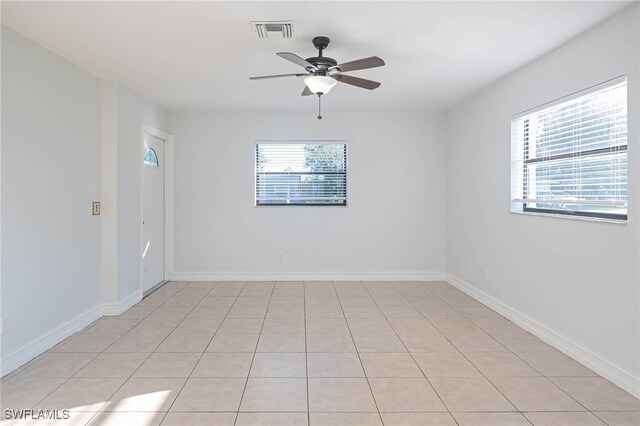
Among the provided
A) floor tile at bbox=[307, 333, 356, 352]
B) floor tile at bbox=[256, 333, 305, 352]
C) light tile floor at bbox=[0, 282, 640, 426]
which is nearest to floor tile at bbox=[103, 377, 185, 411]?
light tile floor at bbox=[0, 282, 640, 426]

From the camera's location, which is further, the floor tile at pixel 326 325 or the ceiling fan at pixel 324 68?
the floor tile at pixel 326 325

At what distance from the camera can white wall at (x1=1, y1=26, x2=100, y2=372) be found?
2.72 metres

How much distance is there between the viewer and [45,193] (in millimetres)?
3088

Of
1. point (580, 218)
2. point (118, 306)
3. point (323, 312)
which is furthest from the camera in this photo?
point (323, 312)

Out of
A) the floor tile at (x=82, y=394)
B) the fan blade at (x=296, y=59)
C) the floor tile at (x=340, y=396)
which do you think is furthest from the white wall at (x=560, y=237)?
the floor tile at (x=82, y=394)

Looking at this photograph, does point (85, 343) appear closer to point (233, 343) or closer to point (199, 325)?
point (199, 325)

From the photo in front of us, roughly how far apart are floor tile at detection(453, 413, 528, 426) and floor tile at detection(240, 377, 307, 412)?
913 mm

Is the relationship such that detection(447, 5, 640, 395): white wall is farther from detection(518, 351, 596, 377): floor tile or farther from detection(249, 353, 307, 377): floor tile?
detection(249, 353, 307, 377): floor tile

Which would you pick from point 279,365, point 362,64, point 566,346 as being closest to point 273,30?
point 362,64

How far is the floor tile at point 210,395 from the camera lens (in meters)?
2.26

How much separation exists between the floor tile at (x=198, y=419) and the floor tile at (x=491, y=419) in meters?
1.31

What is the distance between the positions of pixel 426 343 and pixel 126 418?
2.32 m

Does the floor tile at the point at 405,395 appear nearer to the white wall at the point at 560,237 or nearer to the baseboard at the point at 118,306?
the white wall at the point at 560,237

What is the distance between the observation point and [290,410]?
2227mm
